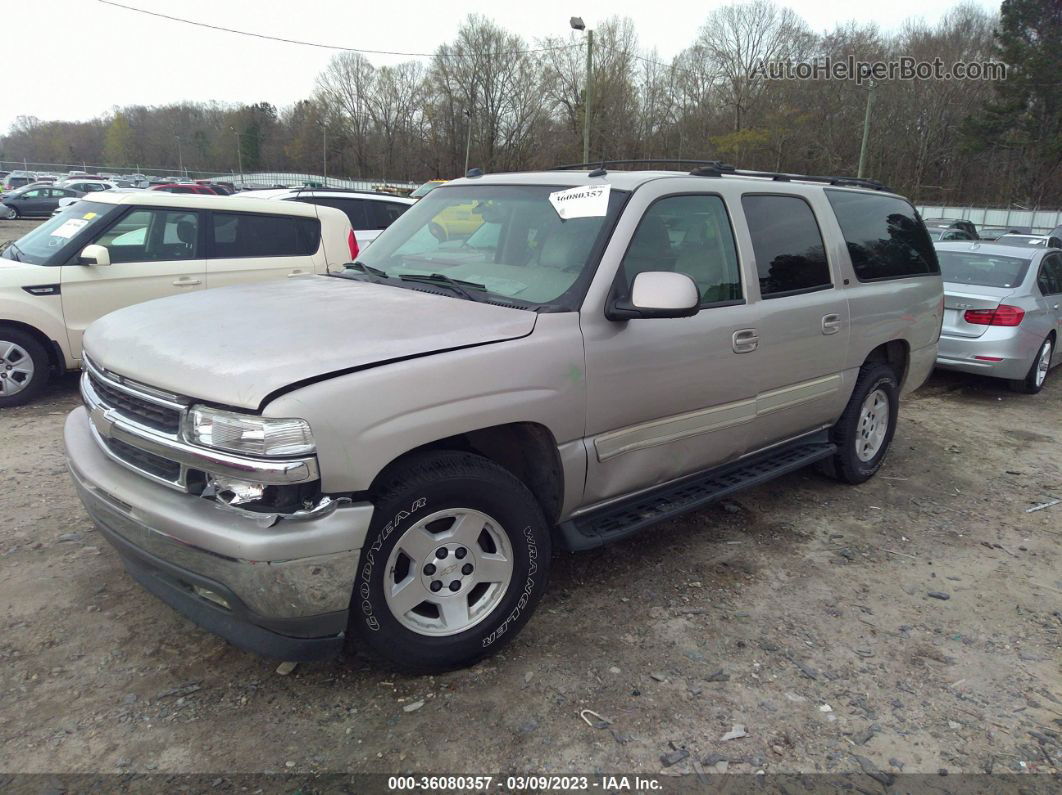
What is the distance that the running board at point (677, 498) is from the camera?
3.20m

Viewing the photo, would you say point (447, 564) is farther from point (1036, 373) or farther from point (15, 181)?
point (15, 181)

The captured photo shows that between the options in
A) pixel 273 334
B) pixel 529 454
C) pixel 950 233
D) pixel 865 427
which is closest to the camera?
pixel 273 334

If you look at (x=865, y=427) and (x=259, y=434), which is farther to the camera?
(x=865, y=427)

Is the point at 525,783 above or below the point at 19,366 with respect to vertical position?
below

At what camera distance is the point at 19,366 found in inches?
239

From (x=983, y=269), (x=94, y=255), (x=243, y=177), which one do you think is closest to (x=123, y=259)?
(x=94, y=255)

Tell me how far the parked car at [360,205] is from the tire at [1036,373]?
25.4ft

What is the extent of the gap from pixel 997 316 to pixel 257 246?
763cm

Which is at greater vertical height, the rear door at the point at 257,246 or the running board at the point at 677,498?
the rear door at the point at 257,246

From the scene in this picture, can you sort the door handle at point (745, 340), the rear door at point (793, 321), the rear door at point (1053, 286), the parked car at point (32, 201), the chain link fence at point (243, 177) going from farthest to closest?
1. the chain link fence at point (243, 177)
2. the parked car at point (32, 201)
3. the rear door at point (1053, 286)
4. the rear door at point (793, 321)
5. the door handle at point (745, 340)

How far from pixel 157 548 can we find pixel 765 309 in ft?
9.89

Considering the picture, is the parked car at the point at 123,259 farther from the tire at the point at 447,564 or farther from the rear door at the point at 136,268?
the tire at the point at 447,564

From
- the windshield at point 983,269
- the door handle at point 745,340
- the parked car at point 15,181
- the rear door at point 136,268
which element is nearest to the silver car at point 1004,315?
the windshield at point 983,269

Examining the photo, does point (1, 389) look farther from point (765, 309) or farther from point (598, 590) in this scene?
point (765, 309)
